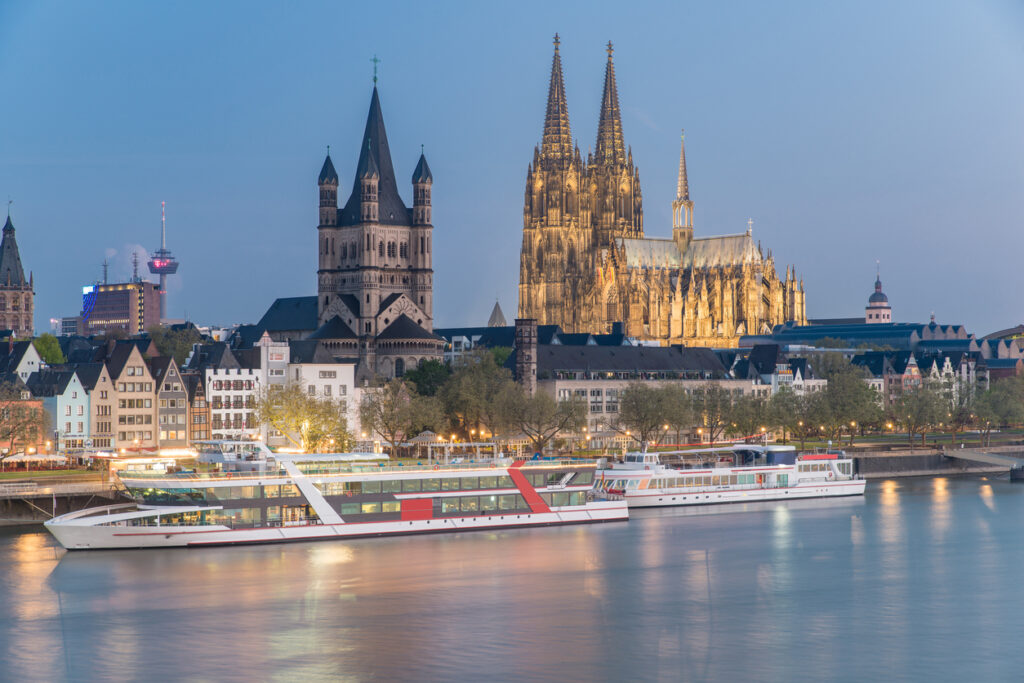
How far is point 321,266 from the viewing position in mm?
158375

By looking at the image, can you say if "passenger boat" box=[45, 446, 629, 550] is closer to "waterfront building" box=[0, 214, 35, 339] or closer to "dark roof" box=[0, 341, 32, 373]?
"dark roof" box=[0, 341, 32, 373]

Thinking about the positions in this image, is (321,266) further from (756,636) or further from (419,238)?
(756,636)

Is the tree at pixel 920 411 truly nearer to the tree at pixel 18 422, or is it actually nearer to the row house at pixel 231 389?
the row house at pixel 231 389

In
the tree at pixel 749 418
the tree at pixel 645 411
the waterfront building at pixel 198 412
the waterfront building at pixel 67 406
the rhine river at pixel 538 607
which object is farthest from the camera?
the tree at pixel 749 418

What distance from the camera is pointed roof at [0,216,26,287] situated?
620 ft

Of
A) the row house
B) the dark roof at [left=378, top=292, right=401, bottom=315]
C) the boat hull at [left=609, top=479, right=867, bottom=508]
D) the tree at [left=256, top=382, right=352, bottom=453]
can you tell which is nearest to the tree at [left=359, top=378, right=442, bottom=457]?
the tree at [left=256, top=382, right=352, bottom=453]

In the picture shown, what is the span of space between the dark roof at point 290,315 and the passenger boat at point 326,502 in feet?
255

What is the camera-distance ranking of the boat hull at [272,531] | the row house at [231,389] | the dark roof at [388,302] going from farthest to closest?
the dark roof at [388,302]
the row house at [231,389]
the boat hull at [272,531]

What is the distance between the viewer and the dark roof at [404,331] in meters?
149

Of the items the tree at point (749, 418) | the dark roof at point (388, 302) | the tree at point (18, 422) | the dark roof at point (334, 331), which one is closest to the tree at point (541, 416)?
the tree at point (749, 418)

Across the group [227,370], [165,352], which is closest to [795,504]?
[227,370]

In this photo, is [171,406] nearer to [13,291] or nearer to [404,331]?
[404,331]

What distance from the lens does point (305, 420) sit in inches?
4382

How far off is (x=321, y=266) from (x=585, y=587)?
98.2 meters
